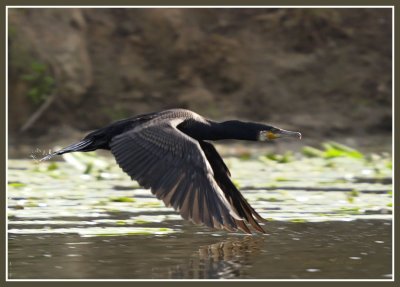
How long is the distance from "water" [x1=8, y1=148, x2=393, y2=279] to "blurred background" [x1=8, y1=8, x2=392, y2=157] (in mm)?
6572

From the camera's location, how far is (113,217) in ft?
29.7

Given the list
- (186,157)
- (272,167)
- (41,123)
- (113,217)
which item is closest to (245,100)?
(41,123)

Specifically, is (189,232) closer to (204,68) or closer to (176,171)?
(176,171)

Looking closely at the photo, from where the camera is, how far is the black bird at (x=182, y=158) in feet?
24.0

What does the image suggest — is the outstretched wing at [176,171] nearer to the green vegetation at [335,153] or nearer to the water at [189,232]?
the water at [189,232]

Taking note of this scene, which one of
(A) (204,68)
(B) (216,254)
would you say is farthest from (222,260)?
(A) (204,68)

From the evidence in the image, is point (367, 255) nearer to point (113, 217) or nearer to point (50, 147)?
point (113, 217)

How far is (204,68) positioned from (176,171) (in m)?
12.9

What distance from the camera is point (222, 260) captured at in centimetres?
718

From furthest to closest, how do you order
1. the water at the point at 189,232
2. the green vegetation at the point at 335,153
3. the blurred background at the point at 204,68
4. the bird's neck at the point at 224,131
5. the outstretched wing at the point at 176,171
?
the blurred background at the point at 204,68 → the green vegetation at the point at 335,153 → the bird's neck at the point at 224,131 → the outstretched wing at the point at 176,171 → the water at the point at 189,232

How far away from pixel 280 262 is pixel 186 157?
3.42 ft

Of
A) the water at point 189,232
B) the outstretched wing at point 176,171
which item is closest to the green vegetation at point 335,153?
the water at point 189,232

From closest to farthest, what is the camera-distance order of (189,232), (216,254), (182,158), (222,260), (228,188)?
(222,260) → (216,254) → (182,158) → (189,232) → (228,188)

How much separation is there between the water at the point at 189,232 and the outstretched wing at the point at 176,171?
31cm
